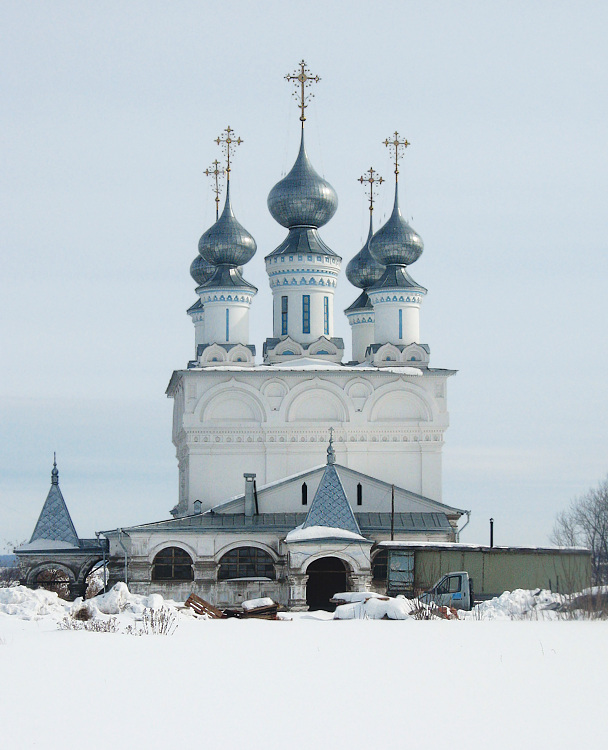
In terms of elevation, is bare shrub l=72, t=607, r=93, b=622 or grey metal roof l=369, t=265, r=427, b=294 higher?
grey metal roof l=369, t=265, r=427, b=294

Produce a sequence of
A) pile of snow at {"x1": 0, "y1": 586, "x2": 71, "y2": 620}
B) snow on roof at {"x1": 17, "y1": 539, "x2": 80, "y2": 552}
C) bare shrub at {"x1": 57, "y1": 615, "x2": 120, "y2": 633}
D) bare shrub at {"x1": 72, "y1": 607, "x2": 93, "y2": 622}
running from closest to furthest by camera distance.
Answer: bare shrub at {"x1": 57, "y1": 615, "x2": 120, "y2": 633} → bare shrub at {"x1": 72, "y1": 607, "x2": 93, "y2": 622} → pile of snow at {"x1": 0, "y1": 586, "x2": 71, "y2": 620} → snow on roof at {"x1": 17, "y1": 539, "x2": 80, "y2": 552}

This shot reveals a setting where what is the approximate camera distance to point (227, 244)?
2553 centimetres

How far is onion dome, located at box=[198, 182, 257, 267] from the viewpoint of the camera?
25.6m

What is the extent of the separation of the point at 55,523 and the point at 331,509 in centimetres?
660

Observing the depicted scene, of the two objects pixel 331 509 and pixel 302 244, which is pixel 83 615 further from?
pixel 302 244

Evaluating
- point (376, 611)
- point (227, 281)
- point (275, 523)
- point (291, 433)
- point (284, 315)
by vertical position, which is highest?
point (227, 281)

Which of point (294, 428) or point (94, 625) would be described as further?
point (294, 428)

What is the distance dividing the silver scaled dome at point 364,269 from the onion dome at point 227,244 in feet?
11.9

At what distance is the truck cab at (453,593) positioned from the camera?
655 inches

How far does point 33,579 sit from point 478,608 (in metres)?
11.2

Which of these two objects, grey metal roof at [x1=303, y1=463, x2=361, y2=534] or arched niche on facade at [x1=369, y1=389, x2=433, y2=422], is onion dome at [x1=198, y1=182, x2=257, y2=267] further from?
grey metal roof at [x1=303, y1=463, x2=361, y2=534]

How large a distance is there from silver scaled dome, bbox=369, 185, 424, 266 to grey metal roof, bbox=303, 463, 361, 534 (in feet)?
21.1

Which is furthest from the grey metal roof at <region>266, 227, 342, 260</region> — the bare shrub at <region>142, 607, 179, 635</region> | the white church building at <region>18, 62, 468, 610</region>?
the bare shrub at <region>142, 607, 179, 635</region>

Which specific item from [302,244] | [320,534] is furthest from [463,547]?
[302,244]
